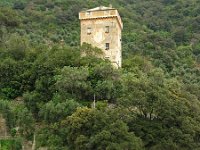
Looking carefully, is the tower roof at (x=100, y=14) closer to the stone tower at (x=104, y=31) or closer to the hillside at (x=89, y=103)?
the stone tower at (x=104, y=31)

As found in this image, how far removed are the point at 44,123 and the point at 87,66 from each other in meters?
7.20

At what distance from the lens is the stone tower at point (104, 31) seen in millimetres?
52625

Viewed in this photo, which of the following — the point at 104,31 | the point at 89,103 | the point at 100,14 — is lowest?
the point at 89,103

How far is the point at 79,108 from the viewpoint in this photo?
38531 millimetres

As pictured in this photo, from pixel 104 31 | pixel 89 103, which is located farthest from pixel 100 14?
pixel 89 103

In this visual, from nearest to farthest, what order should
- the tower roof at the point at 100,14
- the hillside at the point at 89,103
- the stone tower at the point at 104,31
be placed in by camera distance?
1. the hillside at the point at 89,103
2. the stone tower at the point at 104,31
3. the tower roof at the point at 100,14

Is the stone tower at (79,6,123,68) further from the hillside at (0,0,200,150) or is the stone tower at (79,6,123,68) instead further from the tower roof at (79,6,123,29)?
the hillside at (0,0,200,150)

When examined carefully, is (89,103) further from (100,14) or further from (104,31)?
(100,14)

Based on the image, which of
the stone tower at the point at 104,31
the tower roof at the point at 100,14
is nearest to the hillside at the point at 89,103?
the stone tower at the point at 104,31

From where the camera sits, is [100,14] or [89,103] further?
[100,14]

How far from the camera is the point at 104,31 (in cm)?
5291

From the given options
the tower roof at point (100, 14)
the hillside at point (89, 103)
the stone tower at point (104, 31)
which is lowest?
the hillside at point (89, 103)

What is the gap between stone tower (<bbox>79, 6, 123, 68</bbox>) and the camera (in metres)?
52.6

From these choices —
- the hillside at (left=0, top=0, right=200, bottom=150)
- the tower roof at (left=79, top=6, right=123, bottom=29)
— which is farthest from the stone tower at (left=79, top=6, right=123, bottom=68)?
the hillside at (left=0, top=0, right=200, bottom=150)
